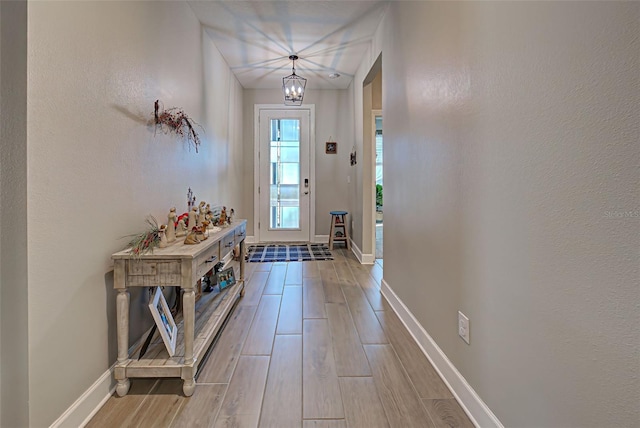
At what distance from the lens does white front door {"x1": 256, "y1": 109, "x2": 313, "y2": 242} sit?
5363 millimetres

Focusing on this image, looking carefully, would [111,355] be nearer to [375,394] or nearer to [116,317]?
[116,317]

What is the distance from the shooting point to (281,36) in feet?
10.9

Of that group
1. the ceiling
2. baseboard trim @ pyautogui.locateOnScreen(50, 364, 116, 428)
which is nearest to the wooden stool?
the ceiling

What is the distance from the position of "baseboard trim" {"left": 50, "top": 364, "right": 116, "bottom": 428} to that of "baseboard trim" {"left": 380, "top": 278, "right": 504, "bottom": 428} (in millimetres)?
1597

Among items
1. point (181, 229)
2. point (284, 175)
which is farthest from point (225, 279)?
point (284, 175)

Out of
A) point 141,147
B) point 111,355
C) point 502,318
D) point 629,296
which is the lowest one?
point 111,355

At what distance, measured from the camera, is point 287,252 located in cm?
472

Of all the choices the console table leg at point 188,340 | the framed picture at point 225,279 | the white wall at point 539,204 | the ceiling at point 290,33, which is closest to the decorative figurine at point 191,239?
the console table leg at point 188,340

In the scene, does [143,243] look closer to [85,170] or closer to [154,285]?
[154,285]

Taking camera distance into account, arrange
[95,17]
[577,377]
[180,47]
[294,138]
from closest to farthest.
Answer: [577,377] → [95,17] → [180,47] → [294,138]

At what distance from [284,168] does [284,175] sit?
0.12 meters

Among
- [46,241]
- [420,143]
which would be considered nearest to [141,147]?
[46,241]

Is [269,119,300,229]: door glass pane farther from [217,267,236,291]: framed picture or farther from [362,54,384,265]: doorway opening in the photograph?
[217,267,236,291]: framed picture

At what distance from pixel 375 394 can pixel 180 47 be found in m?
2.72
